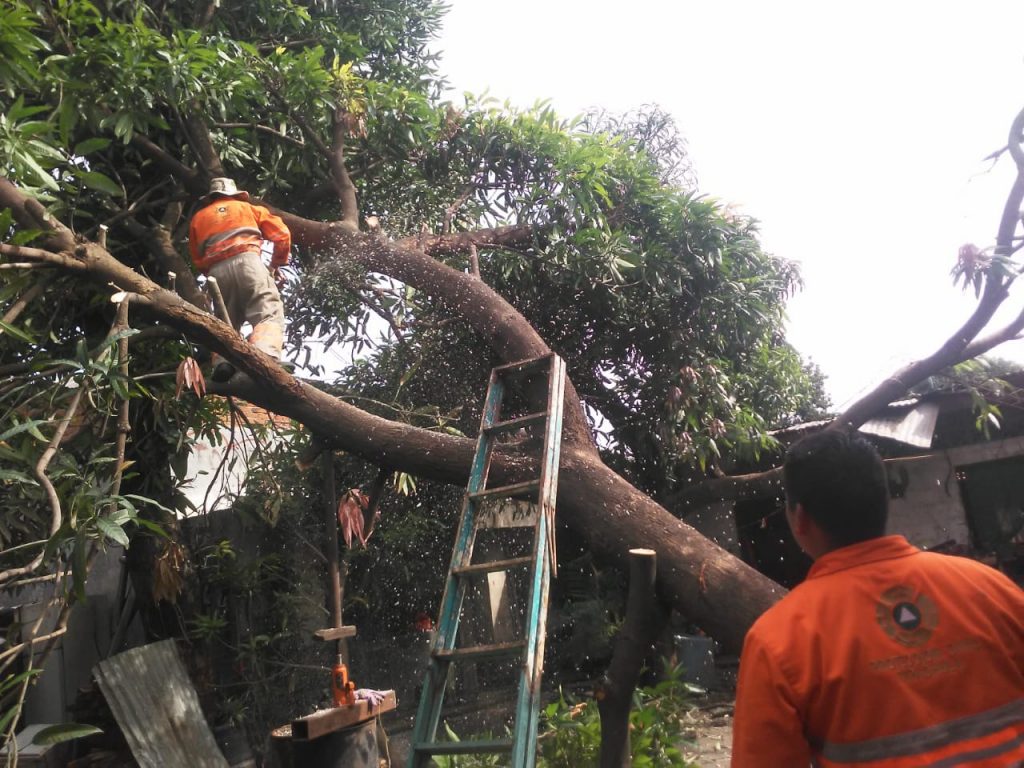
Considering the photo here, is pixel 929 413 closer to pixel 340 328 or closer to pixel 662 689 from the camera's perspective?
pixel 662 689

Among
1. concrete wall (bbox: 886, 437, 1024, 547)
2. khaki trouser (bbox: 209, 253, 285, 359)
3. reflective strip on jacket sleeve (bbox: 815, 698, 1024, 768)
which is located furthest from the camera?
concrete wall (bbox: 886, 437, 1024, 547)

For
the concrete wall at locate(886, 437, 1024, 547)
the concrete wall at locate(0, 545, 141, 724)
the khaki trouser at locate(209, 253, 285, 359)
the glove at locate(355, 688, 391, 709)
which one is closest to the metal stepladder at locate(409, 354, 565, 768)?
the glove at locate(355, 688, 391, 709)

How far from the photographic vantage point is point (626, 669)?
296 cm

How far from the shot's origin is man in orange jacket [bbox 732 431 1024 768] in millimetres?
1310

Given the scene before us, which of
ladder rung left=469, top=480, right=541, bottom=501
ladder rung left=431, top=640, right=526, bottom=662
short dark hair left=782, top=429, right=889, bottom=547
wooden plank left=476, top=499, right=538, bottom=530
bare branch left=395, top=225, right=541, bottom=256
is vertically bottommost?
ladder rung left=431, top=640, right=526, bottom=662

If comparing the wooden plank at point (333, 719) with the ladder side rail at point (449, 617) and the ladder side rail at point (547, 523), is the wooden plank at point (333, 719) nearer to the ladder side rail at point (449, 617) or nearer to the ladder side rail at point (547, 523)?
the ladder side rail at point (449, 617)

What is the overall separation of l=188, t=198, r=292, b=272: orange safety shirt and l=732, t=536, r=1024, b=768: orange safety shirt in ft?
12.8

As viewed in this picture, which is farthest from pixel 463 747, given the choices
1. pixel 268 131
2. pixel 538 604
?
pixel 268 131

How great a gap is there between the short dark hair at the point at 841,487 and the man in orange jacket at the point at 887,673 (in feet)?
0.23

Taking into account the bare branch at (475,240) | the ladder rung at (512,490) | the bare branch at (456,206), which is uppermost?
the bare branch at (456,206)

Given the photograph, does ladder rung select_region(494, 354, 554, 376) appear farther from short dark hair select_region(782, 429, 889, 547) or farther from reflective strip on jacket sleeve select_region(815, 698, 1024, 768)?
reflective strip on jacket sleeve select_region(815, 698, 1024, 768)

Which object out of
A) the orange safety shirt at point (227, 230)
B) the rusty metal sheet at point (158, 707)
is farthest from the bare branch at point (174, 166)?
the rusty metal sheet at point (158, 707)

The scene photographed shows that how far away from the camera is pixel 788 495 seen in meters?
1.60

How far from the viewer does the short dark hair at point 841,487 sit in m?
1.51
